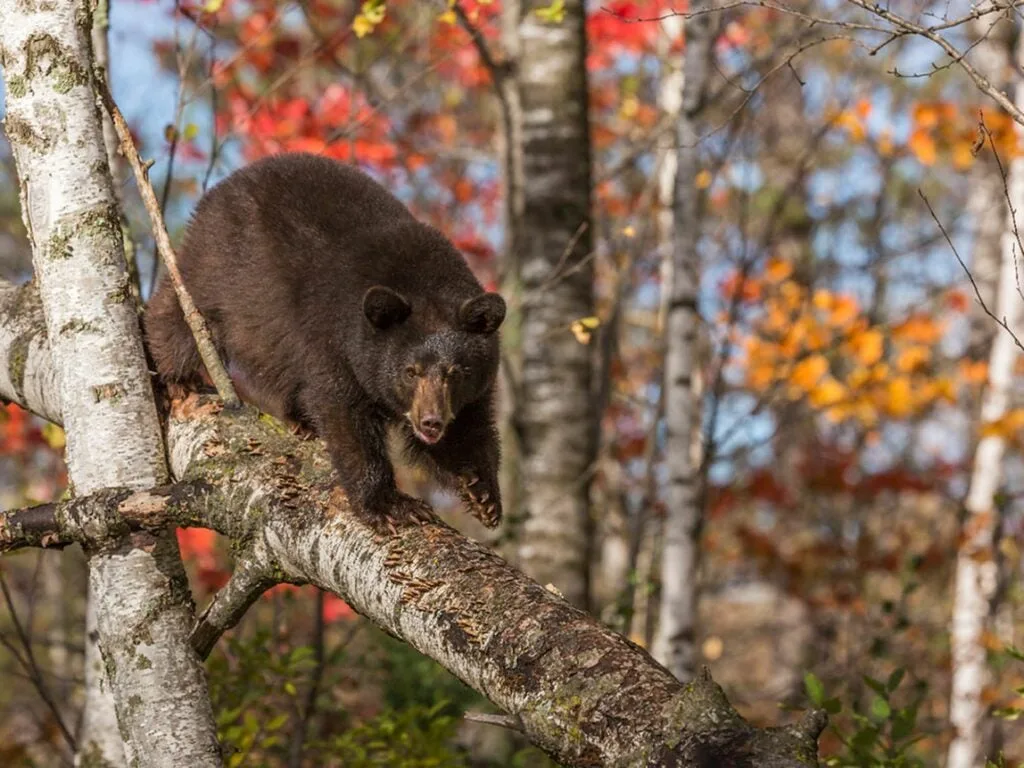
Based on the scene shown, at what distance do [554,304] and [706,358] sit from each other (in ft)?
22.4

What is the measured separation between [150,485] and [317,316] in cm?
102

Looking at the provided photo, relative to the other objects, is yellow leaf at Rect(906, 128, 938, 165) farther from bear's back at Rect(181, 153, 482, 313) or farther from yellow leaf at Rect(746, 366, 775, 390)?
bear's back at Rect(181, 153, 482, 313)

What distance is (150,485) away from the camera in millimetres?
3391

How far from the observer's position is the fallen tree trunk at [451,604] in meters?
2.24

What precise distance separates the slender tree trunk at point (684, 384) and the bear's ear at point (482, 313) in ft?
7.08

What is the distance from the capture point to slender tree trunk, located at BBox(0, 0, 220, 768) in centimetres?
331

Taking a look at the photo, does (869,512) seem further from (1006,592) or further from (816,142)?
(816,142)

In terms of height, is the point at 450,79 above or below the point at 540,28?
above

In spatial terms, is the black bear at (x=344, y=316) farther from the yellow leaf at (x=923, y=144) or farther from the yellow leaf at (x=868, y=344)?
the yellow leaf at (x=868, y=344)

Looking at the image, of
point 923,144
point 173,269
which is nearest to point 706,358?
point 923,144

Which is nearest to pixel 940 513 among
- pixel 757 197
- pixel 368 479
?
pixel 757 197

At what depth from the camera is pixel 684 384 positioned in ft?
20.4

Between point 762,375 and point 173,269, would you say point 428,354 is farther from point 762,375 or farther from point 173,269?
point 762,375

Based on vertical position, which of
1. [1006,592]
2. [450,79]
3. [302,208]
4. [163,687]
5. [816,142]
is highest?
[450,79]
